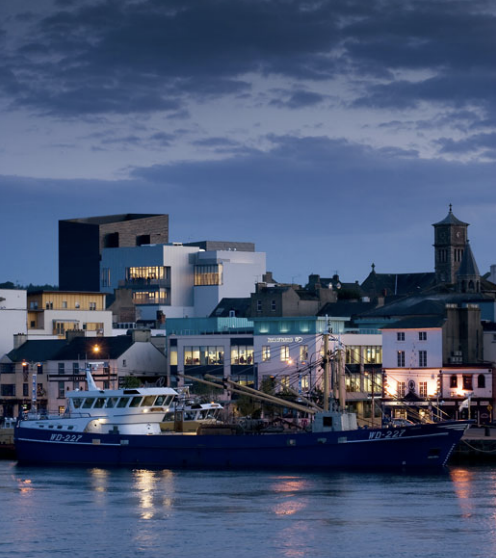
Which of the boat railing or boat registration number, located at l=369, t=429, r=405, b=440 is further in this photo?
the boat railing

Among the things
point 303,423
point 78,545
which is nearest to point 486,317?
point 303,423

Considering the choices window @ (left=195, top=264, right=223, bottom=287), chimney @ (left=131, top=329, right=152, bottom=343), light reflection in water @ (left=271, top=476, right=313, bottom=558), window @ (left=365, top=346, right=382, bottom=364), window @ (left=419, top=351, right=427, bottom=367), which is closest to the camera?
light reflection in water @ (left=271, top=476, right=313, bottom=558)

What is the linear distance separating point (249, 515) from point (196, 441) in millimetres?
23760

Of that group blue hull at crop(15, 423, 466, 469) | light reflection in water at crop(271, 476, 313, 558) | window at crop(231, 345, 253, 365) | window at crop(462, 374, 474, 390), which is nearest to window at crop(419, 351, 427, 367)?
window at crop(462, 374, 474, 390)

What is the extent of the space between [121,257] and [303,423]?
8308 cm

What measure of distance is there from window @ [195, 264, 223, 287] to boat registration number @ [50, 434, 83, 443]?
74102mm

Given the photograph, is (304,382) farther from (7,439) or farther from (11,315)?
(11,315)

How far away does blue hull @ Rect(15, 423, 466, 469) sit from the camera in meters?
91.3

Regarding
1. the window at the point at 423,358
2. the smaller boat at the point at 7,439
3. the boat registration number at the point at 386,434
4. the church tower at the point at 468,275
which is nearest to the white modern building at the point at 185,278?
the church tower at the point at 468,275

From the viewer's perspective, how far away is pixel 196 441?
94.7 metres

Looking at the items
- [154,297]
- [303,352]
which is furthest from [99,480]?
[154,297]

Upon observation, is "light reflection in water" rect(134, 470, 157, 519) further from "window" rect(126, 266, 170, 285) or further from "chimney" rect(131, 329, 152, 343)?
"window" rect(126, 266, 170, 285)

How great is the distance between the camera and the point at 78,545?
209 ft

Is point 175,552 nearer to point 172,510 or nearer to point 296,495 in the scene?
point 172,510
